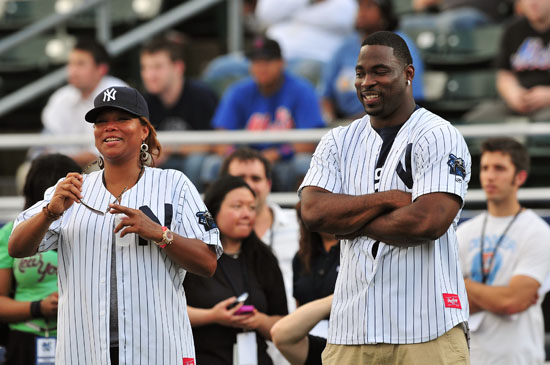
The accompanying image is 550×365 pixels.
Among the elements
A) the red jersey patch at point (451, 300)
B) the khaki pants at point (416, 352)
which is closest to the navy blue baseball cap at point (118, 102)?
the khaki pants at point (416, 352)

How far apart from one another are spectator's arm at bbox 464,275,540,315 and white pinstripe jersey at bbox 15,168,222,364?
2255mm

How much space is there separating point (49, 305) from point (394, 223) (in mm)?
2236

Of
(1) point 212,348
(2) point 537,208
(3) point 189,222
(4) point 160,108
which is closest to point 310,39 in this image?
(4) point 160,108

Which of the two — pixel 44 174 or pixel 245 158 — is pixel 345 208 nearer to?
pixel 44 174

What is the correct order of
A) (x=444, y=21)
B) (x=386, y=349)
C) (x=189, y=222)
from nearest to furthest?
(x=386, y=349) → (x=189, y=222) → (x=444, y=21)

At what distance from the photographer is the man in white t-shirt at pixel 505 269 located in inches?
235

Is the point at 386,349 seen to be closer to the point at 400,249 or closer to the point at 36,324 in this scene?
the point at 400,249

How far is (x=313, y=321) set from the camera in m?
4.99

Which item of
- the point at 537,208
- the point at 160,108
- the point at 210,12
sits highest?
the point at 210,12

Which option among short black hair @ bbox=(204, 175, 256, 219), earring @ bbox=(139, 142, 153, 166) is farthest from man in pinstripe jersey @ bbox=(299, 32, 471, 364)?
short black hair @ bbox=(204, 175, 256, 219)

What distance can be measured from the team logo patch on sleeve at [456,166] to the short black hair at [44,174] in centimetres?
215

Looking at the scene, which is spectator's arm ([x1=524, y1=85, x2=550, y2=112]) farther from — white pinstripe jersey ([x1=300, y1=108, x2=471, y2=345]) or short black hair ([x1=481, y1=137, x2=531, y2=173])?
white pinstripe jersey ([x1=300, y1=108, x2=471, y2=345])

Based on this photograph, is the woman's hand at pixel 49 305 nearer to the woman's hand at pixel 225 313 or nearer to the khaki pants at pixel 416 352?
the woman's hand at pixel 225 313

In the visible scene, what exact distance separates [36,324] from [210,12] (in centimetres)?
727
